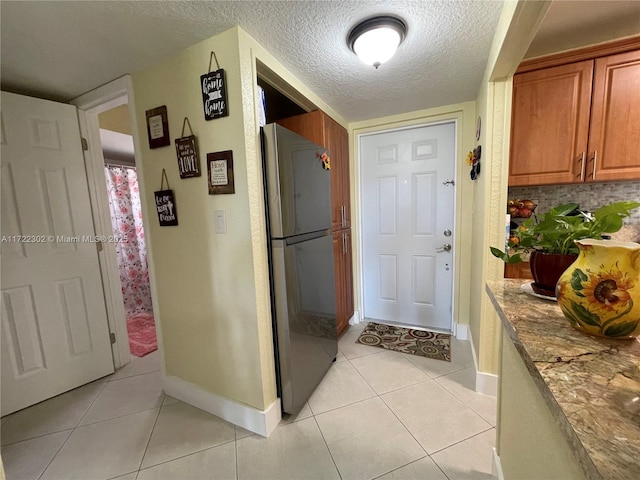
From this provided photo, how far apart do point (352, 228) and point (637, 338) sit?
217 centimetres

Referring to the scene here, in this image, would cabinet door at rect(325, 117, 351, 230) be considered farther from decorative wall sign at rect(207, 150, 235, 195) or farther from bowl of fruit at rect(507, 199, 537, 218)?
bowl of fruit at rect(507, 199, 537, 218)

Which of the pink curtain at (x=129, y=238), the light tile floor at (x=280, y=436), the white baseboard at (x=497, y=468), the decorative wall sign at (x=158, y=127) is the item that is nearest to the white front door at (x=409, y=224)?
the light tile floor at (x=280, y=436)

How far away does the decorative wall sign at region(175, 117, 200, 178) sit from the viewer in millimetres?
1363

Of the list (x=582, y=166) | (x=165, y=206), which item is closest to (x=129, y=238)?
(x=165, y=206)

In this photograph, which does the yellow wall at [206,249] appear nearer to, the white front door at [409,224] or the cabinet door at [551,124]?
the white front door at [409,224]

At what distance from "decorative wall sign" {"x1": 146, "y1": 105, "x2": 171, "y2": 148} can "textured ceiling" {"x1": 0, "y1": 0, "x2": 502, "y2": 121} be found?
263mm

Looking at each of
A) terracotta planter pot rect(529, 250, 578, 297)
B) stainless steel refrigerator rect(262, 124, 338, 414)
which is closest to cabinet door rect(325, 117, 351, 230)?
stainless steel refrigerator rect(262, 124, 338, 414)

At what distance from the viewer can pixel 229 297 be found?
1.40 metres

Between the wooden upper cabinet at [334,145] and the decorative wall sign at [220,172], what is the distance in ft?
3.12

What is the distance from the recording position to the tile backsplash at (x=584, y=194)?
1.75m

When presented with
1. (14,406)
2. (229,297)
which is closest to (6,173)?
(14,406)

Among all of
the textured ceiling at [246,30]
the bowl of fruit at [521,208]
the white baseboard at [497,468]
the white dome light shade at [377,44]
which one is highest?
the textured ceiling at [246,30]

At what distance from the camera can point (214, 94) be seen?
49.6 inches

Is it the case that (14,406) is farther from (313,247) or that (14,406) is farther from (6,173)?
(313,247)
